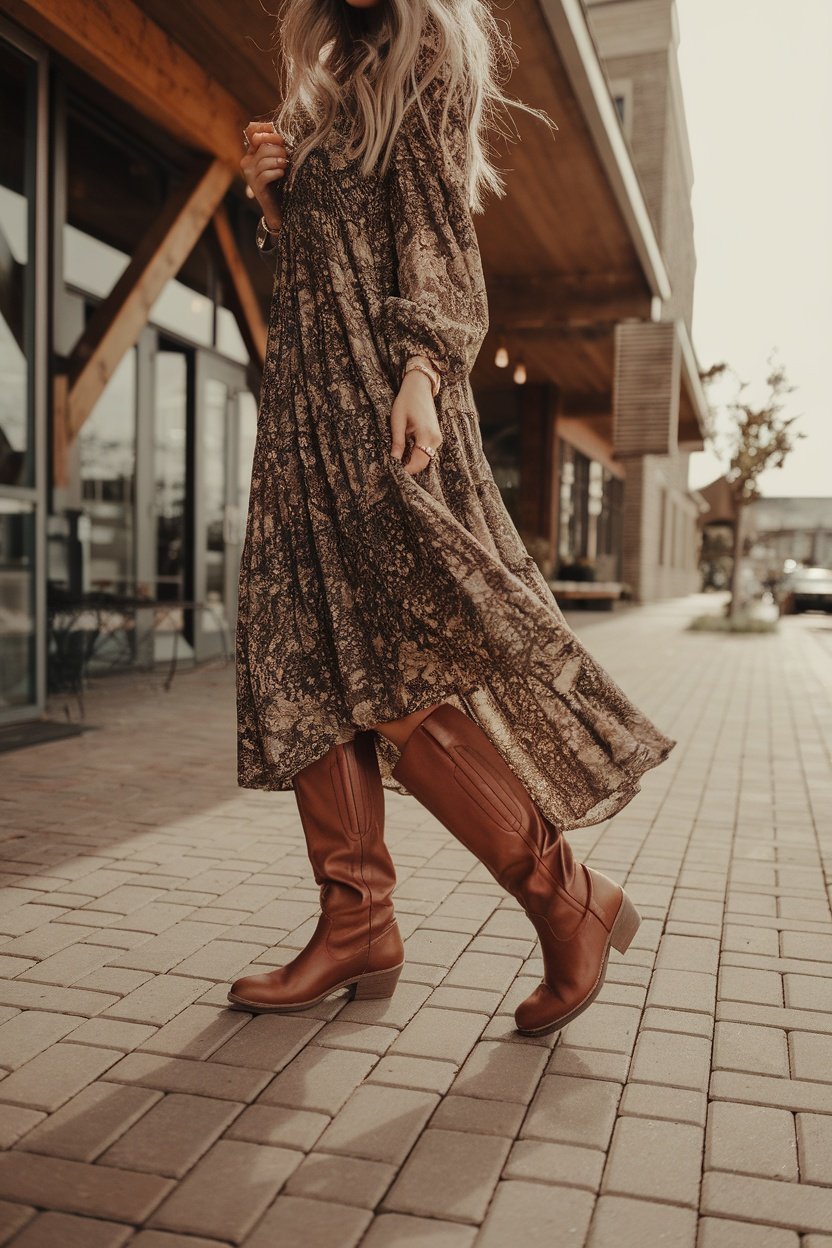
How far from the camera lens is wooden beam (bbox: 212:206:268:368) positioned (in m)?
7.12

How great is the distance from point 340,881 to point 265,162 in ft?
4.26

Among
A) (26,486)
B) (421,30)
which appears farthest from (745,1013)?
(26,486)

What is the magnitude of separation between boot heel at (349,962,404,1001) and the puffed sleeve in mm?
1100

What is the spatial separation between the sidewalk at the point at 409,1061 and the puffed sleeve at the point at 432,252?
1.17m

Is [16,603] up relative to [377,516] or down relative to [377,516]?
down

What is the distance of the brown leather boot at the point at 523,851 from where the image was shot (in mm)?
1823

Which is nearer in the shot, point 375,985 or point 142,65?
point 375,985

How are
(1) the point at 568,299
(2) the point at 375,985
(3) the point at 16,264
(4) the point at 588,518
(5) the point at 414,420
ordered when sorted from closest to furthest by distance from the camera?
1. (5) the point at 414,420
2. (2) the point at 375,985
3. (3) the point at 16,264
4. (1) the point at 568,299
5. (4) the point at 588,518

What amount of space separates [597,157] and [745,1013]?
6488 millimetres

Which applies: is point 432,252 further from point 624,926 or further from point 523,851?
point 624,926

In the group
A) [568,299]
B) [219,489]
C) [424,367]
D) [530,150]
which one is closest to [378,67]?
[424,367]

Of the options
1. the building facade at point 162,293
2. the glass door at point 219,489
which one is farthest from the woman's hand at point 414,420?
the glass door at point 219,489

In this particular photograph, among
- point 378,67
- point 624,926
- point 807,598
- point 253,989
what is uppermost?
point 378,67

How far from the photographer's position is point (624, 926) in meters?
1.96
